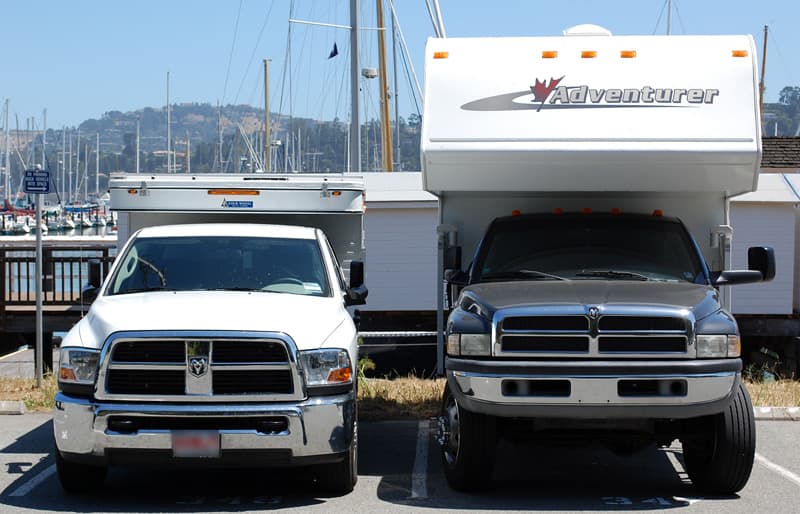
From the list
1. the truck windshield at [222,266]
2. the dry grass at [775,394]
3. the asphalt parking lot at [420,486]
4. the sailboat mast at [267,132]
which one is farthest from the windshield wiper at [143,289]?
the sailboat mast at [267,132]

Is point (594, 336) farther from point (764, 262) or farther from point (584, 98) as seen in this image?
point (584, 98)

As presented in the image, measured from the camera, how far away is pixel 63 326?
19.4m

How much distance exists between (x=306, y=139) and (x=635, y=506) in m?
39.8

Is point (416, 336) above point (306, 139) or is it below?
below

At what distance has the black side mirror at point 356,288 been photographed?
927 centimetres

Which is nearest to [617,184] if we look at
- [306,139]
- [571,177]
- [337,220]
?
[571,177]

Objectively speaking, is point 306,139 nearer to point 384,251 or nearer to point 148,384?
point 384,251

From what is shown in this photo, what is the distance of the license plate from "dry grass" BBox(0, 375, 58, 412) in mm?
5187

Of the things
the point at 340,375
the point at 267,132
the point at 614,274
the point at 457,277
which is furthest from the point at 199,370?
the point at 267,132

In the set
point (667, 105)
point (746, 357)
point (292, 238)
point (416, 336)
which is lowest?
point (746, 357)

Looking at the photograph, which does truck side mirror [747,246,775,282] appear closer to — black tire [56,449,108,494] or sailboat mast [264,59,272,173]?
black tire [56,449,108,494]

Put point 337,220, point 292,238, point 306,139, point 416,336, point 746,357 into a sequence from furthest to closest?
point 306,139 < point 746,357 < point 337,220 < point 416,336 < point 292,238

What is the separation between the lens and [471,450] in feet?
26.0

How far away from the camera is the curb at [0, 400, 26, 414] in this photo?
11.8 metres
